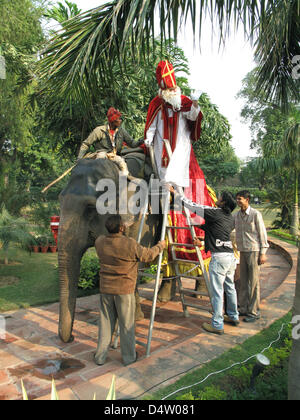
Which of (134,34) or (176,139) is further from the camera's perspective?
(176,139)

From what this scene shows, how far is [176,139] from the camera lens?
4.94 meters

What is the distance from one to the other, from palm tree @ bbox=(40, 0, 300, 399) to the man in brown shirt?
5.22ft

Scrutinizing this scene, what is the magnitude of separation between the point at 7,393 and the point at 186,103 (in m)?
4.15

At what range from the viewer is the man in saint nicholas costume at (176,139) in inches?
189

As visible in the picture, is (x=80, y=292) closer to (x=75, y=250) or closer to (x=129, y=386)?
(x=75, y=250)

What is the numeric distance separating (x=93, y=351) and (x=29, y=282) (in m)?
3.97

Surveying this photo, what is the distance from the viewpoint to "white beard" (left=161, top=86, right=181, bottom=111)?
4773 millimetres

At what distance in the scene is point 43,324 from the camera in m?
4.87

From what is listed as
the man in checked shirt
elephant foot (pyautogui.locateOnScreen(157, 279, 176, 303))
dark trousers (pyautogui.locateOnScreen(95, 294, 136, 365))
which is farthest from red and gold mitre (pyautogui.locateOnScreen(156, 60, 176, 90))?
elephant foot (pyautogui.locateOnScreen(157, 279, 176, 303))

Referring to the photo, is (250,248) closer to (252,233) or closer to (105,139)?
(252,233)

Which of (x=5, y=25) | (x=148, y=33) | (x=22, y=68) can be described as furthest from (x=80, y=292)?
(x=5, y=25)

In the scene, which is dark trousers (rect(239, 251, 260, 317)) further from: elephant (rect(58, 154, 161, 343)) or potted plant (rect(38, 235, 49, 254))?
potted plant (rect(38, 235, 49, 254))

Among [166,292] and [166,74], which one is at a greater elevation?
[166,74]

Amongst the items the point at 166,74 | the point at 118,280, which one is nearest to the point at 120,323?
the point at 118,280
